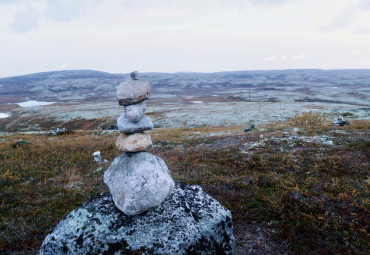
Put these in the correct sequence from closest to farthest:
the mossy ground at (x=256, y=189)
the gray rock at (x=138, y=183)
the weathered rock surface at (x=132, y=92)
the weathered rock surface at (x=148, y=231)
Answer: the weathered rock surface at (x=148, y=231), the gray rock at (x=138, y=183), the weathered rock surface at (x=132, y=92), the mossy ground at (x=256, y=189)

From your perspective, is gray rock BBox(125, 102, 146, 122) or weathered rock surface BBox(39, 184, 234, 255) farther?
gray rock BBox(125, 102, 146, 122)

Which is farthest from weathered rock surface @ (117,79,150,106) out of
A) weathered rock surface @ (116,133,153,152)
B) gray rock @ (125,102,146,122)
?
weathered rock surface @ (116,133,153,152)

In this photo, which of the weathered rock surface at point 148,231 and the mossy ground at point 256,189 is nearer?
the weathered rock surface at point 148,231

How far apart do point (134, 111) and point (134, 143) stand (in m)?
1.02

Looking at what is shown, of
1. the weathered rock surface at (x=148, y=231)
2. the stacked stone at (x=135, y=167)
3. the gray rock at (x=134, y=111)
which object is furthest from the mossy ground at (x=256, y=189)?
the gray rock at (x=134, y=111)

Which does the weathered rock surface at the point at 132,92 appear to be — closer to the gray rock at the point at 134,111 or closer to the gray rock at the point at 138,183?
the gray rock at the point at 134,111

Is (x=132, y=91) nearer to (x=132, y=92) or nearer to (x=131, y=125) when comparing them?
(x=132, y=92)

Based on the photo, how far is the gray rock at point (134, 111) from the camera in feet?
23.0

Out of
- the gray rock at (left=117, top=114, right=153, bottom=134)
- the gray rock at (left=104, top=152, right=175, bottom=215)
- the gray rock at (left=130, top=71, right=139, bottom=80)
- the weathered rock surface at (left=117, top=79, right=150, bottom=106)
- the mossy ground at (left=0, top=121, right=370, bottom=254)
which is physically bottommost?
the mossy ground at (left=0, top=121, right=370, bottom=254)

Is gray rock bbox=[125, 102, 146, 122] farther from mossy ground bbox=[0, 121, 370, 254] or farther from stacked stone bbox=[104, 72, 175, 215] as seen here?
mossy ground bbox=[0, 121, 370, 254]

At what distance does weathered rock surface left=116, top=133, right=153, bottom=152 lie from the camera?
7.10 meters

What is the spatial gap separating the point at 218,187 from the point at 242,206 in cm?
198

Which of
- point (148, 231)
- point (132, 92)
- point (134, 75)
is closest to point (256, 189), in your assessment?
point (148, 231)

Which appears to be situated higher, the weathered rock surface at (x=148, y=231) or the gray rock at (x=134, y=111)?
the gray rock at (x=134, y=111)
